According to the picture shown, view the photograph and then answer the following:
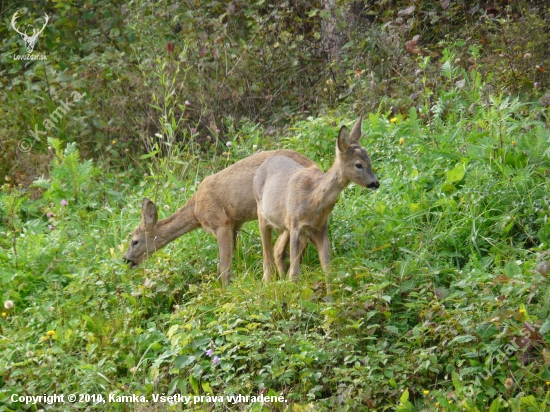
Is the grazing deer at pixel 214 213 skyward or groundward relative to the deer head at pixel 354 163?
groundward

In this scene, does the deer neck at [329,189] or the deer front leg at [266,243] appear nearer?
the deer neck at [329,189]

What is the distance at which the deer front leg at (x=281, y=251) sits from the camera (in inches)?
285

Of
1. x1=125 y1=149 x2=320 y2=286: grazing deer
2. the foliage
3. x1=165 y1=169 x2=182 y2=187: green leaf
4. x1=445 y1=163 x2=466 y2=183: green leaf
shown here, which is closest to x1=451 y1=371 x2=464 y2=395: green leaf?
the foliage

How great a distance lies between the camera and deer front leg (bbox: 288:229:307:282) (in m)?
6.79

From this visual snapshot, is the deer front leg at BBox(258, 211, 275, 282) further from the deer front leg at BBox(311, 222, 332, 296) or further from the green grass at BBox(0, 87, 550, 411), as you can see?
the deer front leg at BBox(311, 222, 332, 296)

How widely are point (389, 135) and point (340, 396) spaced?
333 centimetres

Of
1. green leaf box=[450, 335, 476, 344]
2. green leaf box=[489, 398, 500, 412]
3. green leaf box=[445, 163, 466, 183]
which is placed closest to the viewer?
green leaf box=[489, 398, 500, 412]

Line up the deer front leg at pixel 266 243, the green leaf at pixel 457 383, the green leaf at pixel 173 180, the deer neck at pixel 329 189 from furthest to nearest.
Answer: the green leaf at pixel 173 180 → the deer front leg at pixel 266 243 → the deer neck at pixel 329 189 → the green leaf at pixel 457 383

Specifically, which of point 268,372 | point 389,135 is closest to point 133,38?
point 389,135

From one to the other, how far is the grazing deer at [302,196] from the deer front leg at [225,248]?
0.30 metres

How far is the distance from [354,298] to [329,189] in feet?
3.45

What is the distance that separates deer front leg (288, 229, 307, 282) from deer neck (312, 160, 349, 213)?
0.84ft

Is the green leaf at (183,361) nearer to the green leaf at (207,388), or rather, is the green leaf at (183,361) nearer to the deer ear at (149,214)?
the green leaf at (207,388)

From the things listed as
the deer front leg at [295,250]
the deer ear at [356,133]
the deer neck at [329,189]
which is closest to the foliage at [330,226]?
the deer front leg at [295,250]
